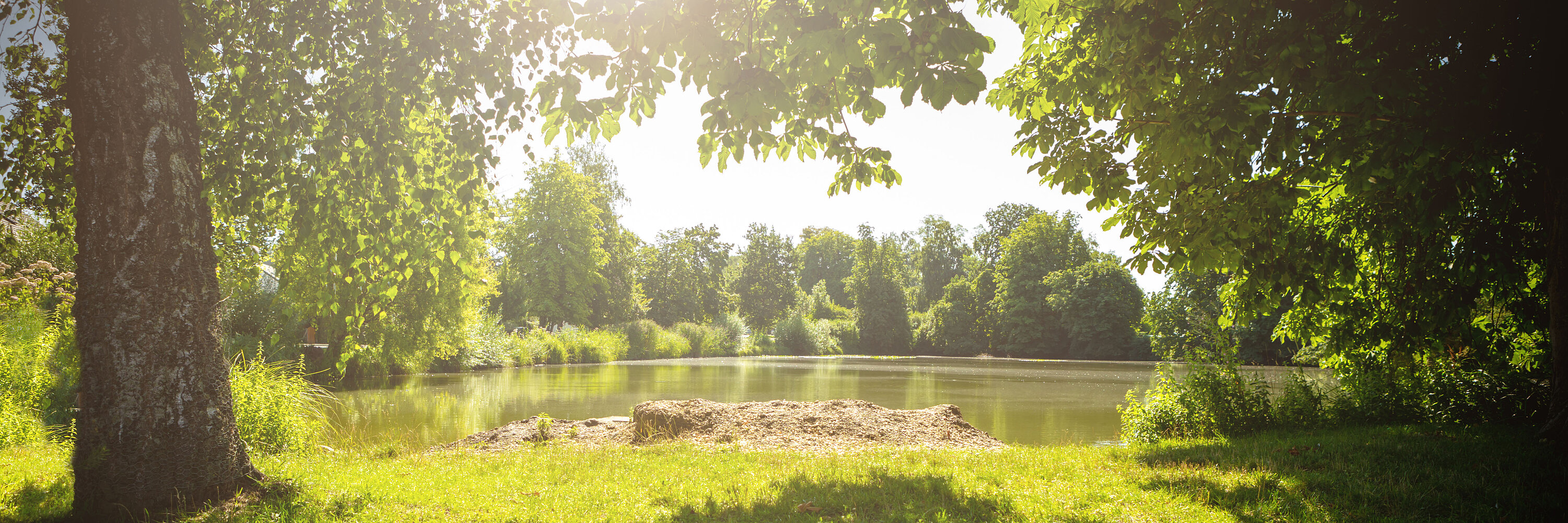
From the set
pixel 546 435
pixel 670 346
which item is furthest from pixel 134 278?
pixel 670 346

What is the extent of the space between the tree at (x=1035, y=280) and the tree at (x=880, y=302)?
341 inches

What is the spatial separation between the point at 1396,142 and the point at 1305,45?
1.06 m

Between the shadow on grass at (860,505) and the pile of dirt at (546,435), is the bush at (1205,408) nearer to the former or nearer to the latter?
the shadow on grass at (860,505)

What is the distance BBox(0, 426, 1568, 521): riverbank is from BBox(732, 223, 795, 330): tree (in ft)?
192

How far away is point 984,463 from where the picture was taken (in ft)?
22.1

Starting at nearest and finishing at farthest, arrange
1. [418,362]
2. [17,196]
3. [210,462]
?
[210,462] < [17,196] < [418,362]

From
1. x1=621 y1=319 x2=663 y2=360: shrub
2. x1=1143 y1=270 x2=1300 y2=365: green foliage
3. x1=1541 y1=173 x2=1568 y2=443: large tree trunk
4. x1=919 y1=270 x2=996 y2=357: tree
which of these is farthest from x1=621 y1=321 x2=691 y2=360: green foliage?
x1=1541 y1=173 x2=1568 y2=443: large tree trunk

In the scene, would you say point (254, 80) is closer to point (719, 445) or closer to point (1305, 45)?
point (719, 445)

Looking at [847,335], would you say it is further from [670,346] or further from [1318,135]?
[1318,135]

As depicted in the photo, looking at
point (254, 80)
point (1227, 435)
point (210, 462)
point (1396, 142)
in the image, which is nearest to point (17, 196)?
point (254, 80)

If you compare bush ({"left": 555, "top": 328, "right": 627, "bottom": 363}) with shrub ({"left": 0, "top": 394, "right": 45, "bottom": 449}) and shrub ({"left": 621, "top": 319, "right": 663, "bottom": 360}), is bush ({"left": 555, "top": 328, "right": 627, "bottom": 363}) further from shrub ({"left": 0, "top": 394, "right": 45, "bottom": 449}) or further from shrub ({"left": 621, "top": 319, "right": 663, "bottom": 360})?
A: shrub ({"left": 0, "top": 394, "right": 45, "bottom": 449})

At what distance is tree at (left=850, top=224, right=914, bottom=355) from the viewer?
5672 cm

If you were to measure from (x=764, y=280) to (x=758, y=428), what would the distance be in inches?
2261

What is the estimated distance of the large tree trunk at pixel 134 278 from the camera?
457cm
